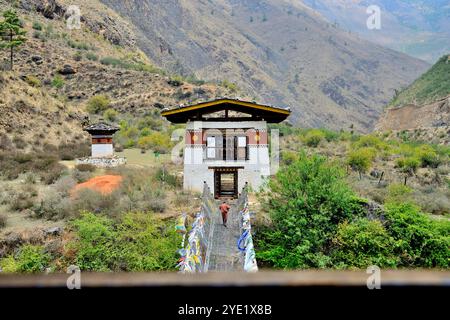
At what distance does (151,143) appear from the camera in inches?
1543

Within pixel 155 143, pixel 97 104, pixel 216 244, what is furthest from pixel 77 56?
pixel 216 244

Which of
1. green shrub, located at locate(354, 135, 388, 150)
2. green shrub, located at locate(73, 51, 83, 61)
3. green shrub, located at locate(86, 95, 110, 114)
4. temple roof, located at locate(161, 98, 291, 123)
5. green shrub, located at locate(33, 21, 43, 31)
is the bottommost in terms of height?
green shrub, located at locate(354, 135, 388, 150)

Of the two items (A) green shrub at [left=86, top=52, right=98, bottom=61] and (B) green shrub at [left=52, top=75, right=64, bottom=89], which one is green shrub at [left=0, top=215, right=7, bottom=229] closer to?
(B) green shrub at [left=52, top=75, right=64, bottom=89]

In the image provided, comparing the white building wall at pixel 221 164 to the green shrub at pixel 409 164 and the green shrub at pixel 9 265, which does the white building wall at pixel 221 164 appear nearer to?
the green shrub at pixel 9 265

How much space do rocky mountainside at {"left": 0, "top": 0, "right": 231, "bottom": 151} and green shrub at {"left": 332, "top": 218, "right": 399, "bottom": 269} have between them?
30219mm

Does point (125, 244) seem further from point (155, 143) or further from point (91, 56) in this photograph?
point (91, 56)

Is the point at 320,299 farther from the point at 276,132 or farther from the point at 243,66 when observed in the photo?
the point at 243,66

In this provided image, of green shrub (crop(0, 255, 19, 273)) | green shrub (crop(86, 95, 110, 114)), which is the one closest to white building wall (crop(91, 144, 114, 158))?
green shrub (crop(0, 255, 19, 273))

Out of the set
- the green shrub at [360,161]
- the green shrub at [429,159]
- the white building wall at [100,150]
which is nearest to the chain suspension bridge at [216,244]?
the white building wall at [100,150]

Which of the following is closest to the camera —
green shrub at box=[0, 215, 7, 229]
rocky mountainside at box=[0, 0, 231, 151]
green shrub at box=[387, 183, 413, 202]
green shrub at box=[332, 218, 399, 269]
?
green shrub at box=[332, 218, 399, 269]

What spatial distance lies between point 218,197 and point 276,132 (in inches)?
804

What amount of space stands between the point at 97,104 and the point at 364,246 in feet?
155

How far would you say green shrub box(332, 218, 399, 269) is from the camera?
43.7ft

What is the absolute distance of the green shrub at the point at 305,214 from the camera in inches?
541
